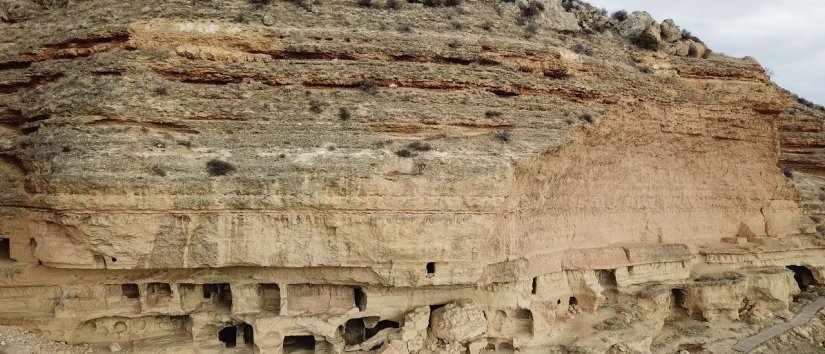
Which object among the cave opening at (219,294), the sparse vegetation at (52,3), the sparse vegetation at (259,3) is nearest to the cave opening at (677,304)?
the cave opening at (219,294)

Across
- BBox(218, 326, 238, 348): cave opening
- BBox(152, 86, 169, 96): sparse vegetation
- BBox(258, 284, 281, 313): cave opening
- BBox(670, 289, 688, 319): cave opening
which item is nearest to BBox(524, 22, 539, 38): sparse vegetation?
BBox(670, 289, 688, 319): cave opening

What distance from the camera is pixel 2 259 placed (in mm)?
10680

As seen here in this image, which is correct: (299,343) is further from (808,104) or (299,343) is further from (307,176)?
(808,104)

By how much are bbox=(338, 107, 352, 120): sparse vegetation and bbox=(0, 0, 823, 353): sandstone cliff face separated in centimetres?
3

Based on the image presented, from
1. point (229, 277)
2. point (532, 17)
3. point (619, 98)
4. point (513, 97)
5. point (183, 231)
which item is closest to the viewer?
point (183, 231)

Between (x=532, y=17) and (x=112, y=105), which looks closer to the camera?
(x=112, y=105)

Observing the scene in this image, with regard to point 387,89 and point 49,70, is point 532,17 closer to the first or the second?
point 387,89

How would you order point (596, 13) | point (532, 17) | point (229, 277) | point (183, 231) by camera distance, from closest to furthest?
1. point (183, 231)
2. point (229, 277)
3. point (532, 17)
4. point (596, 13)

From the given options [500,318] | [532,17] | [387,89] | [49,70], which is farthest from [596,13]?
[49,70]

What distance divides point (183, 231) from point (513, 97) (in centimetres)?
772

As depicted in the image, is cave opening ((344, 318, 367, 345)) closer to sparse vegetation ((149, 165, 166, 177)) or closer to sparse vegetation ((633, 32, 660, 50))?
sparse vegetation ((149, 165, 166, 177))

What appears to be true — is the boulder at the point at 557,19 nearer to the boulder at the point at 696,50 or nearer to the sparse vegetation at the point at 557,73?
the sparse vegetation at the point at 557,73

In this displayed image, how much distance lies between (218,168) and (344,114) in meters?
2.76

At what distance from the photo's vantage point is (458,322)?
11.2m
